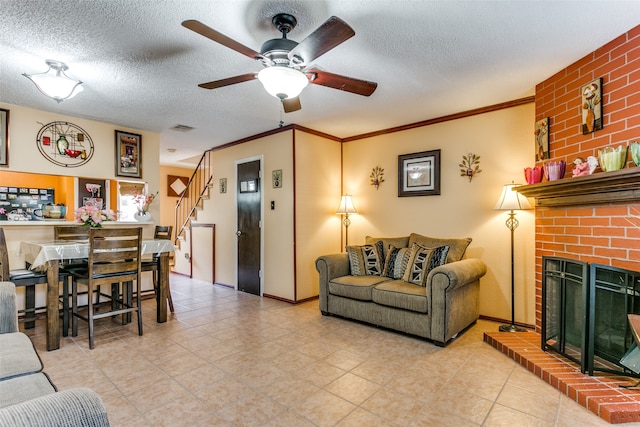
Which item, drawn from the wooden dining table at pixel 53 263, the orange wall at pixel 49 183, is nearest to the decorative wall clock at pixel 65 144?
the orange wall at pixel 49 183

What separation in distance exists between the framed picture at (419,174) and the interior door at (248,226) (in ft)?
6.70

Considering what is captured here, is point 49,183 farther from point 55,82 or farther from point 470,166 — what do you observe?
point 470,166

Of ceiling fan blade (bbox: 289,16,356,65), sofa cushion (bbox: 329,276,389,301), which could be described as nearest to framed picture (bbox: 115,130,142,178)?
sofa cushion (bbox: 329,276,389,301)

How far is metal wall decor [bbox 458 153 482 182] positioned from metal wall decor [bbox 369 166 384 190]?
1060 mm

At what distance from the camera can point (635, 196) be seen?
6.75 ft

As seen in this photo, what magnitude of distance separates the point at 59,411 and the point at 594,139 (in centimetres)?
327

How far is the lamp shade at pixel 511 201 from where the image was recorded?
3.18 meters

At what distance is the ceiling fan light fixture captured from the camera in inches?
74.5

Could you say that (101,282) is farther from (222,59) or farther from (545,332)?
(545,332)

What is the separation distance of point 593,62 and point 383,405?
286cm

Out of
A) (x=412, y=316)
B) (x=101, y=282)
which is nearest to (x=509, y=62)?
(x=412, y=316)

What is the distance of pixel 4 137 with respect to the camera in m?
3.50

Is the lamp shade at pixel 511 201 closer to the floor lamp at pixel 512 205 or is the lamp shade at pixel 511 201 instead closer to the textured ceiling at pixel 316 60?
the floor lamp at pixel 512 205

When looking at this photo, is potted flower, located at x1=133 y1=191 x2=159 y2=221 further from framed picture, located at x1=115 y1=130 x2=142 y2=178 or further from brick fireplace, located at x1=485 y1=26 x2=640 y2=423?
brick fireplace, located at x1=485 y1=26 x2=640 y2=423
